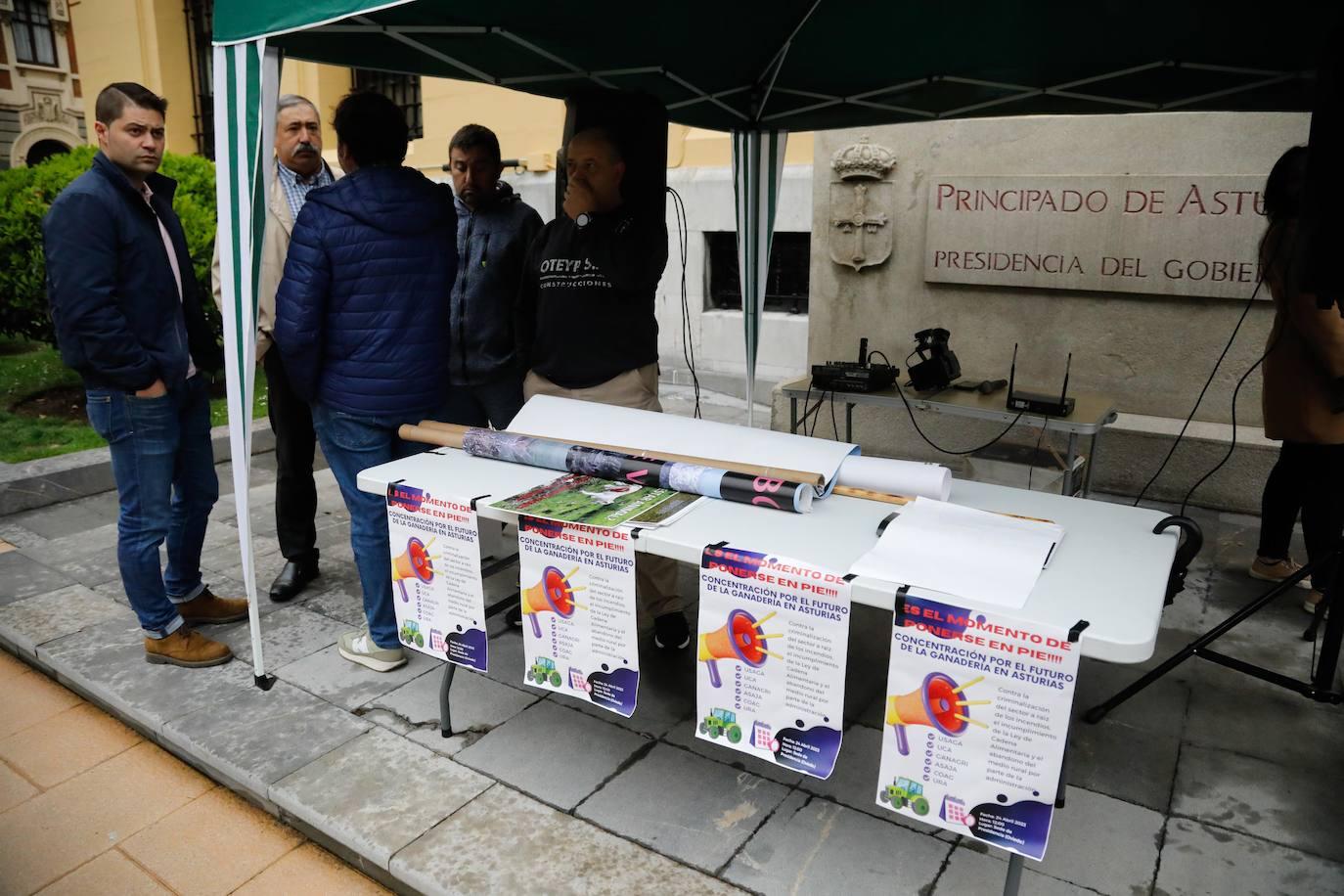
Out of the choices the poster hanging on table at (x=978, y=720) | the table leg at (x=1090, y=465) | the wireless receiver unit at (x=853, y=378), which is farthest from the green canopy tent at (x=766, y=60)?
the poster hanging on table at (x=978, y=720)

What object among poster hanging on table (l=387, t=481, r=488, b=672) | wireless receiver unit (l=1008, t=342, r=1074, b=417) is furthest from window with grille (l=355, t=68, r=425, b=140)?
poster hanging on table (l=387, t=481, r=488, b=672)

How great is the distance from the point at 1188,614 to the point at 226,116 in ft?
12.5

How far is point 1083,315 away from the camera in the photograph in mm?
4938

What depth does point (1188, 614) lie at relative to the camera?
11.3ft

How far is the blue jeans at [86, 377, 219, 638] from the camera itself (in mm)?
2861

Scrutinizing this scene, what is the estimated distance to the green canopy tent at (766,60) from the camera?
100 inches

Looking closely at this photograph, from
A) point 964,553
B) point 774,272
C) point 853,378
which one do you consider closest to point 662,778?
point 964,553

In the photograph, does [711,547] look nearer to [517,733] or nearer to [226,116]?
[517,733]

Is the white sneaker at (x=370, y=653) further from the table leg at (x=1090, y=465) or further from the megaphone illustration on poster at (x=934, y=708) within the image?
the table leg at (x=1090, y=465)

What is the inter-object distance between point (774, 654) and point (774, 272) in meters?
5.77

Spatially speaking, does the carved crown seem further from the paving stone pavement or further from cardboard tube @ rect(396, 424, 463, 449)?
cardboard tube @ rect(396, 424, 463, 449)

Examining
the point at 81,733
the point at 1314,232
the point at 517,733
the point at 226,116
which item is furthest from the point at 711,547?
the point at 81,733

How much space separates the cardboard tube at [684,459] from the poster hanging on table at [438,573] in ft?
1.14

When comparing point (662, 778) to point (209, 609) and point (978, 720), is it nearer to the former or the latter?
point (978, 720)
